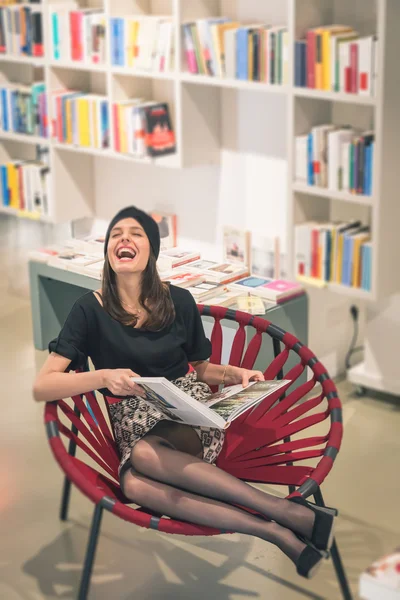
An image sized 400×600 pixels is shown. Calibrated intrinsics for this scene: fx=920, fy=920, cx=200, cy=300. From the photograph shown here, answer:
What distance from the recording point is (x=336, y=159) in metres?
3.86

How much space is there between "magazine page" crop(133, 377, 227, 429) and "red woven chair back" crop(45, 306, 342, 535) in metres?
0.26

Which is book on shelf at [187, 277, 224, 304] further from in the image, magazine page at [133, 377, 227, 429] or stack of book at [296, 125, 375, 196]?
stack of book at [296, 125, 375, 196]

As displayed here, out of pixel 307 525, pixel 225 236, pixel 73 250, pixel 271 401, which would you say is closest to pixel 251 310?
pixel 271 401

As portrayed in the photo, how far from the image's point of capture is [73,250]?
11.4 ft

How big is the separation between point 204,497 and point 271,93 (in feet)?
8.23

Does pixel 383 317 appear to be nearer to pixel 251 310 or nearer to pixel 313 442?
pixel 251 310

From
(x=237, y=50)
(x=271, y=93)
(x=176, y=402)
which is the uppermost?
(x=237, y=50)

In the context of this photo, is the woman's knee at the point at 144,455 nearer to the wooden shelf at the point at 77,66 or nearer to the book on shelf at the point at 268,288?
the book on shelf at the point at 268,288

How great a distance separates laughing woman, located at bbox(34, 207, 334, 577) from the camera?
240 cm

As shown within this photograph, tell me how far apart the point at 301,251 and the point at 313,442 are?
157 cm

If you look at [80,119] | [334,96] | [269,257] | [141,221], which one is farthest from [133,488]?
[80,119]

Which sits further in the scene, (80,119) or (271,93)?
(80,119)

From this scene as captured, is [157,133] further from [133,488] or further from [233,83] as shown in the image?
[133,488]

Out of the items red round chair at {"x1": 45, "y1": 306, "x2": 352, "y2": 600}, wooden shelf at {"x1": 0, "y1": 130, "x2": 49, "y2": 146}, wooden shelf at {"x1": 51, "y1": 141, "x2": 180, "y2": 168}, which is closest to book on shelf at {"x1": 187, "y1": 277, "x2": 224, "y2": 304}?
red round chair at {"x1": 45, "y1": 306, "x2": 352, "y2": 600}
